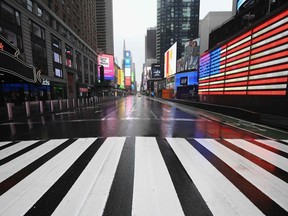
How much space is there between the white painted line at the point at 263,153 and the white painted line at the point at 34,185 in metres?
5.91

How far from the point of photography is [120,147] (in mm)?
5398

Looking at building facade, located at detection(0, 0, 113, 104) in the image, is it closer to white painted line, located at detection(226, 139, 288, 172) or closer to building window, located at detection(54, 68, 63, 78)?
building window, located at detection(54, 68, 63, 78)

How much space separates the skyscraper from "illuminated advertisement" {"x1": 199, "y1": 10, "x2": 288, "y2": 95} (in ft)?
329

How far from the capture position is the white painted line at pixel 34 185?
2480 mm

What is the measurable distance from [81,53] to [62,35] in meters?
12.0

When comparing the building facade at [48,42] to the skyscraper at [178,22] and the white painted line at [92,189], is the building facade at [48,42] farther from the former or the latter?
the skyscraper at [178,22]

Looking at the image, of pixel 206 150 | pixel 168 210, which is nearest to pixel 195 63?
pixel 206 150

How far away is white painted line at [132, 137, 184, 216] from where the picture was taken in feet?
7.79

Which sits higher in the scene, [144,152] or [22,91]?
[22,91]

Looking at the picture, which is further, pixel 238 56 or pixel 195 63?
pixel 195 63

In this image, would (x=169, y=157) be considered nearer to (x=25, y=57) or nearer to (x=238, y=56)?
(x=238, y=56)

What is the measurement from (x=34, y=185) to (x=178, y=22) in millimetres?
133680

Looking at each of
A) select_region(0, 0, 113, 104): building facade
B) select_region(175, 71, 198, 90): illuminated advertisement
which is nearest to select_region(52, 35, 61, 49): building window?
select_region(0, 0, 113, 104): building facade

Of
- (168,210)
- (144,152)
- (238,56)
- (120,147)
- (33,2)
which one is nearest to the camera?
(168,210)
